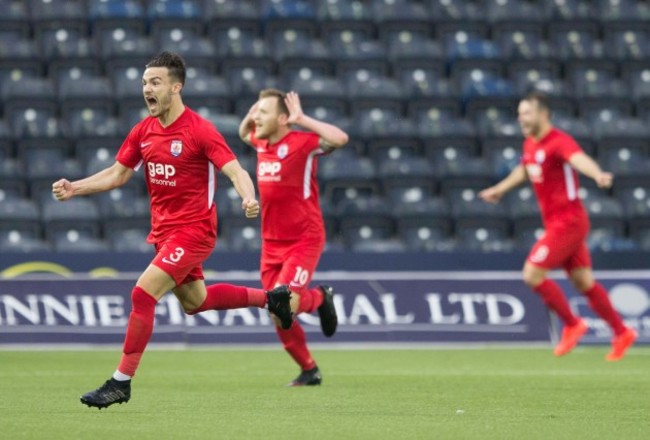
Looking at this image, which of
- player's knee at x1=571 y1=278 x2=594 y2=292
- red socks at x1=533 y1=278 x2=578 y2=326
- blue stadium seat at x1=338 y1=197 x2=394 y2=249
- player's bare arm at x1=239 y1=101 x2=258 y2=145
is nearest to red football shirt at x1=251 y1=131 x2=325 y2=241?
player's bare arm at x1=239 y1=101 x2=258 y2=145

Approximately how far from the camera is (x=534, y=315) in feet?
50.9

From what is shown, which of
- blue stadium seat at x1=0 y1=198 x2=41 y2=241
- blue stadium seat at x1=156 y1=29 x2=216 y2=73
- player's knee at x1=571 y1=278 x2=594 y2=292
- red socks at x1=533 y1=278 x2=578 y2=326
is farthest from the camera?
blue stadium seat at x1=156 y1=29 x2=216 y2=73

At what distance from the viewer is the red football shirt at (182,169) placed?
8250 millimetres

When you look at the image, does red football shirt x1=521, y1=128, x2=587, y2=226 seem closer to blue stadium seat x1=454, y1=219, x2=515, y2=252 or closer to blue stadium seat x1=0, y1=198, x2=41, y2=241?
blue stadium seat x1=454, y1=219, x2=515, y2=252

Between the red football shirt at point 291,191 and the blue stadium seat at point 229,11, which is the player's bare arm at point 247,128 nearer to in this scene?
the red football shirt at point 291,191

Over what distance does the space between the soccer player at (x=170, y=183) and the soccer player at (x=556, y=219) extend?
4319 mm

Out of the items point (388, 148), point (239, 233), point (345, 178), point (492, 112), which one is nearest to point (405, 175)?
point (388, 148)

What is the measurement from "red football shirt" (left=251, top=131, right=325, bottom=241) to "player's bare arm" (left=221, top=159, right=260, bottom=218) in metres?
2.31

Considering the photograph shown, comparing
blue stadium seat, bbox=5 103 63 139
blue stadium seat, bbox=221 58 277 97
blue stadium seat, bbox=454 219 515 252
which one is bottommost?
blue stadium seat, bbox=454 219 515 252

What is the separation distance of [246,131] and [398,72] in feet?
27.3

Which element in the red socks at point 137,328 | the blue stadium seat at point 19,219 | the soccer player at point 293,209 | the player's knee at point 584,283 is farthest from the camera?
the blue stadium seat at point 19,219

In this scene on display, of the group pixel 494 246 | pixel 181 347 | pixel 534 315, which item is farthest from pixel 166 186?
pixel 494 246

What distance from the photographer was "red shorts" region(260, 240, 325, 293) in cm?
1020

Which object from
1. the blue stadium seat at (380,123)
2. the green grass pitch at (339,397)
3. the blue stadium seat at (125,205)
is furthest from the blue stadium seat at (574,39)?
the green grass pitch at (339,397)
